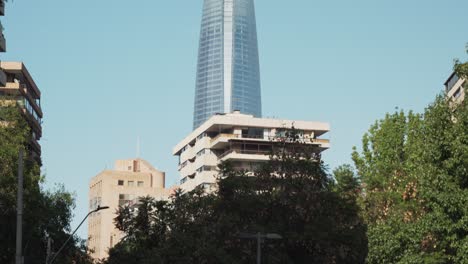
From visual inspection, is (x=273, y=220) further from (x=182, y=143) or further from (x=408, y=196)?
(x=182, y=143)

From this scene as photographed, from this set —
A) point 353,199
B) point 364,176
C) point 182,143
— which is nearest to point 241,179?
point 353,199

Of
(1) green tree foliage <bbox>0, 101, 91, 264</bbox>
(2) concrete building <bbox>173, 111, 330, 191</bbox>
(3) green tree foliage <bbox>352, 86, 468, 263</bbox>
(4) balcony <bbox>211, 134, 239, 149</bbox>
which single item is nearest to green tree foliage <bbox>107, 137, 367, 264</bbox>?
(3) green tree foliage <bbox>352, 86, 468, 263</bbox>

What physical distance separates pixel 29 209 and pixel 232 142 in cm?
9617

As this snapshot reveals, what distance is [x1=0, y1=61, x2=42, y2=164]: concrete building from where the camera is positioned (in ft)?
432

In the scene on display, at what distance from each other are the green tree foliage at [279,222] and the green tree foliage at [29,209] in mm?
14348

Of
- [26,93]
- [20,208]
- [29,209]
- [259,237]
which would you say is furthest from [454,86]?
[20,208]

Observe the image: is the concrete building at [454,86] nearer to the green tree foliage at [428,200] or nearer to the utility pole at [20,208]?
the green tree foliage at [428,200]

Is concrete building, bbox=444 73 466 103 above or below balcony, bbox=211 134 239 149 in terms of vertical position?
below

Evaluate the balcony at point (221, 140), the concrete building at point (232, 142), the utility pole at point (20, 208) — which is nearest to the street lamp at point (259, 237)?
the utility pole at point (20, 208)

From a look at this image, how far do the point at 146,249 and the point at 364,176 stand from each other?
18.1 metres

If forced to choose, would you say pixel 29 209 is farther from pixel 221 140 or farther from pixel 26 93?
pixel 221 140

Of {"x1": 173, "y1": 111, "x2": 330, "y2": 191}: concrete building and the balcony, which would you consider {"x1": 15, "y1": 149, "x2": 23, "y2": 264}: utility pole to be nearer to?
{"x1": 173, "y1": 111, "x2": 330, "y2": 191}: concrete building

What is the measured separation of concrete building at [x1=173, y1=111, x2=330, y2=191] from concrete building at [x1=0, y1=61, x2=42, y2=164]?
33341mm

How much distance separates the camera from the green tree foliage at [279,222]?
5791cm
